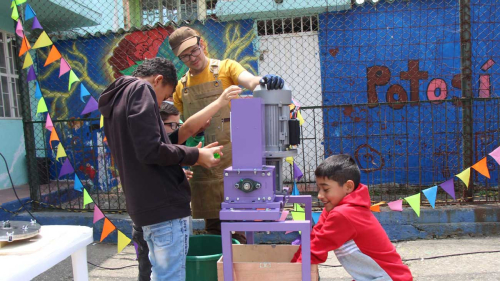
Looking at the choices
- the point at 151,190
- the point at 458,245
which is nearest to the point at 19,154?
the point at 151,190

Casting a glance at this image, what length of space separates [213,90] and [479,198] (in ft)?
12.0

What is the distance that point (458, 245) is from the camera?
4273 millimetres

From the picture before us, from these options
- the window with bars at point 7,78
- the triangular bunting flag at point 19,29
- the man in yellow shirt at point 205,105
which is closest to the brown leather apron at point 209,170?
the man in yellow shirt at point 205,105

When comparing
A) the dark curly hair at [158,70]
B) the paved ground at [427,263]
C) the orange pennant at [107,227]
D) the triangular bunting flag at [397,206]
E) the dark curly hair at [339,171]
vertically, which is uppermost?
the dark curly hair at [158,70]

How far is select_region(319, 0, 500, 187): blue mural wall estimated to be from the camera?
6.16 metres

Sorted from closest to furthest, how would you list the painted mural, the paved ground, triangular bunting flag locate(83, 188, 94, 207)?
the paved ground → triangular bunting flag locate(83, 188, 94, 207) → the painted mural

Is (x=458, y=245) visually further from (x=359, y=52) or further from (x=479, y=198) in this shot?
(x=359, y=52)

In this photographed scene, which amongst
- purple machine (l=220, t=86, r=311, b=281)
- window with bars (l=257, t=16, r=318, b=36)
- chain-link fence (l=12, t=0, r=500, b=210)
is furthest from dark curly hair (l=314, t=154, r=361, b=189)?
window with bars (l=257, t=16, r=318, b=36)

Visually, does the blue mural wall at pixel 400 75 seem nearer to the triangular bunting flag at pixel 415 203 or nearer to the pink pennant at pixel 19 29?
the triangular bunting flag at pixel 415 203

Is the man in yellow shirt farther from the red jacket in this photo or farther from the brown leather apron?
the red jacket

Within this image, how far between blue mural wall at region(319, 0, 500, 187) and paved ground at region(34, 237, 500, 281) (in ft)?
6.28

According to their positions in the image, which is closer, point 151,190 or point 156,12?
point 151,190

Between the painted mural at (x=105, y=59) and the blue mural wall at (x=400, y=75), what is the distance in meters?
1.50

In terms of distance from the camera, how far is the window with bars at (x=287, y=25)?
668cm
